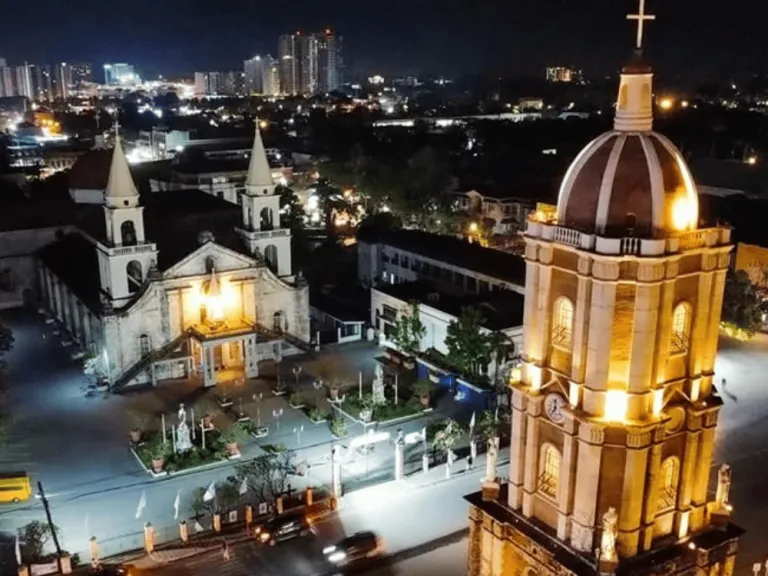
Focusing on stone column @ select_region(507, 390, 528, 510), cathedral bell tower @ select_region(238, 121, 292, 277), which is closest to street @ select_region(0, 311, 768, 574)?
cathedral bell tower @ select_region(238, 121, 292, 277)

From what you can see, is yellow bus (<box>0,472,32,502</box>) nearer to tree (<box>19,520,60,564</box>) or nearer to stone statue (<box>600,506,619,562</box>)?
tree (<box>19,520,60,564</box>)

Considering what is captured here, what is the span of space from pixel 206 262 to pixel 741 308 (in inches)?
1445

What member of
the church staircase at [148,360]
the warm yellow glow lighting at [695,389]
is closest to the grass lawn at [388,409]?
the church staircase at [148,360]

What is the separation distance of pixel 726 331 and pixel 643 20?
149ft

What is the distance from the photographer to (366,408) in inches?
1853

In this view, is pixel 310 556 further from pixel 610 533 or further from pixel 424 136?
pixel 424 136

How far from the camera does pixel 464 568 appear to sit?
32.8 meters

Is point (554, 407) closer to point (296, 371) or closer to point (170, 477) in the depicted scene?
point (170, 477)

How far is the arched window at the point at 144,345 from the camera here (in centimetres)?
5294

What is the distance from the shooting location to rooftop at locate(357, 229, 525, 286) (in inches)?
2376

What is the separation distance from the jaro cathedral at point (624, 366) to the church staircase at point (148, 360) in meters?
34.9

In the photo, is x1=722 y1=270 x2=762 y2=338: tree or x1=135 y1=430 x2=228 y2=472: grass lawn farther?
x1=722 y1=270 x2=762 y2=338: tree

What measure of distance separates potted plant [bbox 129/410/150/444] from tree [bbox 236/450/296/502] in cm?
706

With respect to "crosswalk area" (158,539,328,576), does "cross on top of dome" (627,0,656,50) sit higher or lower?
higher
